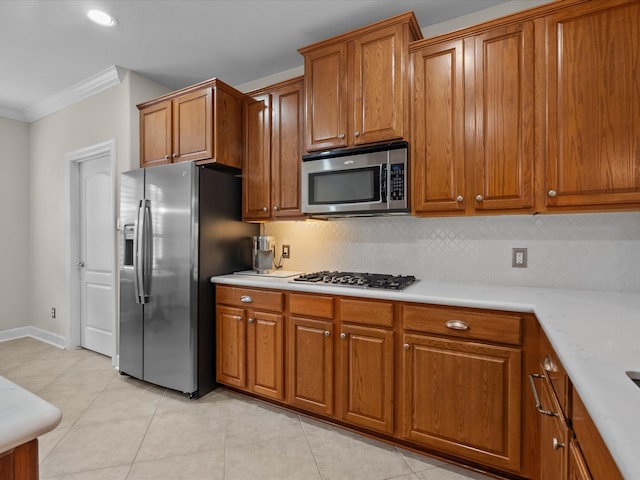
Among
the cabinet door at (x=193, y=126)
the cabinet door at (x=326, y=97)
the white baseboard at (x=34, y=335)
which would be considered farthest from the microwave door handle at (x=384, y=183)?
the white baseboard at (x=34, y=335)

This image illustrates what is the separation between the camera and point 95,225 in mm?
3658

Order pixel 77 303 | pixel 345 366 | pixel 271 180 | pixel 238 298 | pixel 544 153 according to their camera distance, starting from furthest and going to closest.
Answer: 1. pixel 77 303
2. pixel 271 180
3. pixel 238 298
4. pixel 345 366
5. pixel 544 153

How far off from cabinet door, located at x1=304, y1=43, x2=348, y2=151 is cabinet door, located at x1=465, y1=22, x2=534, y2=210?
816 millimetres

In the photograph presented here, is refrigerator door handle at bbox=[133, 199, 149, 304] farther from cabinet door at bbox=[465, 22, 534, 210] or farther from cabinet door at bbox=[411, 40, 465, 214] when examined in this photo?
cabinet door at bbox=[465, 22, 534, 210]

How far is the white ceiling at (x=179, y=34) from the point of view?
227cm

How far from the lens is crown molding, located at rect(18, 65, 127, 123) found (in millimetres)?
3195

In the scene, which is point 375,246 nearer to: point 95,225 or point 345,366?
point 345,366

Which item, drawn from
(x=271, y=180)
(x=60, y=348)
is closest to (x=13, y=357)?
(x=60, y=348)

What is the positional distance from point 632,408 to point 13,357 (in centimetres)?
485

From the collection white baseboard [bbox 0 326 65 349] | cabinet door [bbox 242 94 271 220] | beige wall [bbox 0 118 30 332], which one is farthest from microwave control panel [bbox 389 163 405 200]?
beige wall [bbox 0 118 30 332]

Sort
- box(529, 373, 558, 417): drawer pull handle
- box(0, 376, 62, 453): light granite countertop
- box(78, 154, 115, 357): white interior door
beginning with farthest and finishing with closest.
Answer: box(78, 154, 115, 357): white interior door < box(529, 373, 558, 417): drawer pull handle < box(0, 376, 62, 453): light granite countertop

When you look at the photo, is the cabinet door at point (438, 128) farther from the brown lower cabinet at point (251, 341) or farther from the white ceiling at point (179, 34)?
the brown lower cabinet at point (251, 341)

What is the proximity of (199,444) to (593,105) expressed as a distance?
2878 millimetres

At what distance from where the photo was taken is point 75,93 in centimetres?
358
